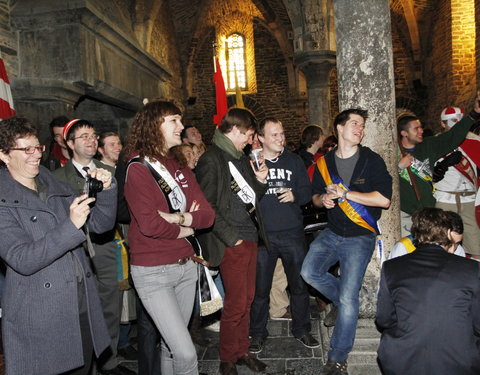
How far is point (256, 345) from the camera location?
150 inches

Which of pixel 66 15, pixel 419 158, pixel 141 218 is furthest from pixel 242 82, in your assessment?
pixel 141 218

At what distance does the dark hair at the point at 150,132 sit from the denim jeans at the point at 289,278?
164cm

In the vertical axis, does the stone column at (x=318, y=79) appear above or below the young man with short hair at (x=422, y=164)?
above

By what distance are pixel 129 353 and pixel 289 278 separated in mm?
1702

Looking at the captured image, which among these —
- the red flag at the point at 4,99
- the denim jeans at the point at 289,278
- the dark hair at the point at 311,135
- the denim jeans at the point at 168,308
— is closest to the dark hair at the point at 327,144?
the dark hair at the point at 311,135

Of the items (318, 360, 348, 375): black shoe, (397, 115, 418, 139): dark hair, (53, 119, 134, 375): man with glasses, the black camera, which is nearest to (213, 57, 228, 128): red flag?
(397, 115, 418, 139): dark hair

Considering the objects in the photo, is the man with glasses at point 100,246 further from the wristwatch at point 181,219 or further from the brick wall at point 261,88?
the brick wall at point 261,88

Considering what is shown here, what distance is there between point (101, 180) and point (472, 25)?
45.0 ft

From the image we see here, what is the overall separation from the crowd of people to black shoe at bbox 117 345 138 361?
0.02m

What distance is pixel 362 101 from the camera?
3.42m

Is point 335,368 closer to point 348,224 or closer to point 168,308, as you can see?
point 348,224

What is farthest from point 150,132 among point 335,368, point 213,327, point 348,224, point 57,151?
point 57,151

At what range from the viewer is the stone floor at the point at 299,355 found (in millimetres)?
3256

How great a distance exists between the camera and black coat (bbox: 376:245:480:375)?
2.16m
